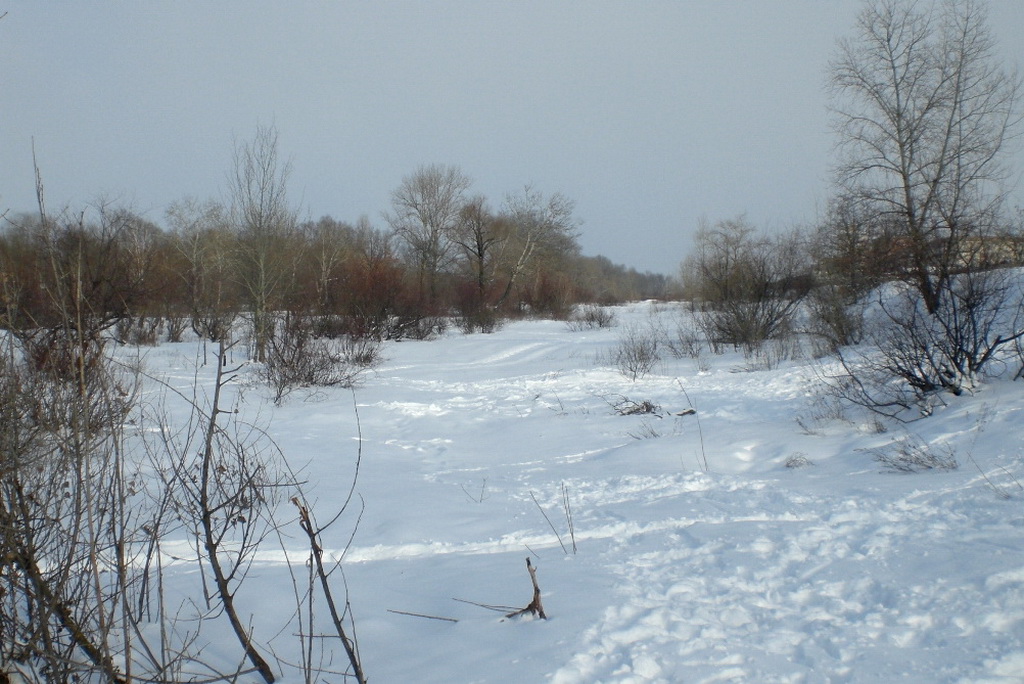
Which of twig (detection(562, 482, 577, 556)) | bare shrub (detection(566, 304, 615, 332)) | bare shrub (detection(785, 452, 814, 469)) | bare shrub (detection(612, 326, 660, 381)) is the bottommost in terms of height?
twig (detection(562, 482, 577, 556))

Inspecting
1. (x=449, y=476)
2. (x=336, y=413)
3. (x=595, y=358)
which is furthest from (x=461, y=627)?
(x=595, y=358)

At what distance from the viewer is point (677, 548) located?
3932mm

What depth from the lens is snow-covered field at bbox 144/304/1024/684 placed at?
2658 mm

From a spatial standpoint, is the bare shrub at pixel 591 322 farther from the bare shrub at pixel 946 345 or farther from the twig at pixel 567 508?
the twig at pixel 567 508

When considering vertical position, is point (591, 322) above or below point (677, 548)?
above

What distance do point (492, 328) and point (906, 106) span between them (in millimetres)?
16847

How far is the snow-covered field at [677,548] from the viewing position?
266cm

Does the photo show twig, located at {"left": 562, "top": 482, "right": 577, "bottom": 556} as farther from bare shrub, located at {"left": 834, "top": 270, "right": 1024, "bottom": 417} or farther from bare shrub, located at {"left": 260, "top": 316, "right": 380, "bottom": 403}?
bare shrub, located at {"left": 260, "top": 316, "right": 380, "bottom": 403}

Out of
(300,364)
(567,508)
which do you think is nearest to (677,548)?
(567,508)

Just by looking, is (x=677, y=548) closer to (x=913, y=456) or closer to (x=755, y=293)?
(x=913, y=456)

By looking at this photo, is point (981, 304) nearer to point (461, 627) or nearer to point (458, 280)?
point (461, 627)

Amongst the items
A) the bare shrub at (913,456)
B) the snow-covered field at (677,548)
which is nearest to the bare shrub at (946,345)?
the snow-covered field at (677,548)

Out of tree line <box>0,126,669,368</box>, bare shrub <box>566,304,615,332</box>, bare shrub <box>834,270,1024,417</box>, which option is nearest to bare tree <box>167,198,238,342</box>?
tree line <box>0,126,669,368</box>

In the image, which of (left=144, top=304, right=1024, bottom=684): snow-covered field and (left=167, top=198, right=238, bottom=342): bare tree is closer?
(left=144, top=304, right=1024, bottom=684): snow-covered field
